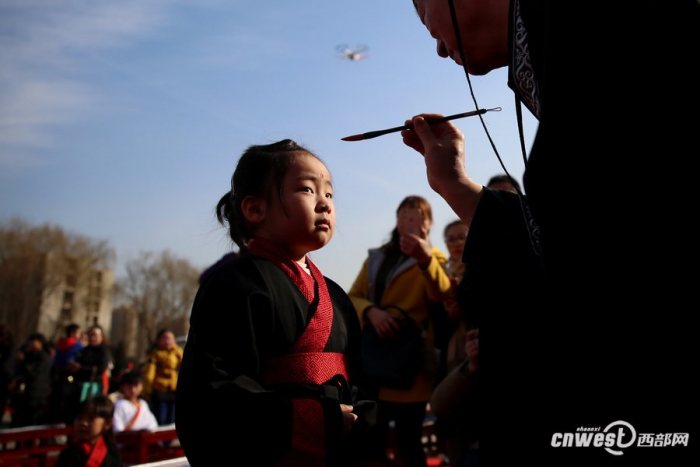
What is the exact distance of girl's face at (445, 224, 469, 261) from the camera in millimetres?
4289

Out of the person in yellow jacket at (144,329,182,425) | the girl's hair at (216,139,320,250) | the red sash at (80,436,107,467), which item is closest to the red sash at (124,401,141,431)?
the person in yellow jacket at (144,329,182,425)

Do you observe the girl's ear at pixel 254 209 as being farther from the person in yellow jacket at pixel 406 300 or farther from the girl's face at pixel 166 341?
the girl's face at pixel 166 341

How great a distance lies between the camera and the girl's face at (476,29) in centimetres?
133

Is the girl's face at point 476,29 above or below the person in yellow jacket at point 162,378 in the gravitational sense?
above

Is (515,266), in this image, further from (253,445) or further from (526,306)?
(253,445)

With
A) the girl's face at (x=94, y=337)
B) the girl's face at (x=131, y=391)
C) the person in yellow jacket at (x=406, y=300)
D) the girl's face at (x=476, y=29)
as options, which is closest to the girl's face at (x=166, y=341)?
the girl's face at (x=94, y=337)

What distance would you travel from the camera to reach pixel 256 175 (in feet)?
7.83

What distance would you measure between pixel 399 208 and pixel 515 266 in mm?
3099

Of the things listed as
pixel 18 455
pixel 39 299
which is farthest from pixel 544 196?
pixel 39 299

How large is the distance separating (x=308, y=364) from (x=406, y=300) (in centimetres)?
224

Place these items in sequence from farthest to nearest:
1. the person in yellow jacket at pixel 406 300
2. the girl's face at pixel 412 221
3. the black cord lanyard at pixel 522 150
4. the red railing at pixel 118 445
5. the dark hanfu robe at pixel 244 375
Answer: the red railing at pixel 118 445
the girl's face at pixel 412 221
the person in yellow jacket at pixel 406 300
the dark hanfu robe at pixel 244 375
the black cord lanyard at pixel 522 150

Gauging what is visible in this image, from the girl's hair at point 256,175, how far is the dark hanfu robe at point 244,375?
343 millimetres

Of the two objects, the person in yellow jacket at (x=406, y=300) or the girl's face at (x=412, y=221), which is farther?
the girl's face at (x=412, y=221)

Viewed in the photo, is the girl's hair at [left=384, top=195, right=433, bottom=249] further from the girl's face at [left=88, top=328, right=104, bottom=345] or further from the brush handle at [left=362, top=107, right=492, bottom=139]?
the girl's face at [left=88, top=328, right=104, bottom=345]
